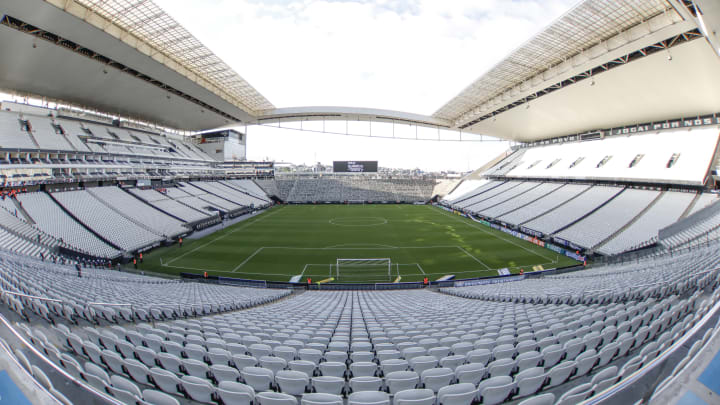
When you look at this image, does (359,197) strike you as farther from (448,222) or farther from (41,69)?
(41,69)

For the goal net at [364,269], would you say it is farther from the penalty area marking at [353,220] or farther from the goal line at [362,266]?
the penalty area marking at [353,220]

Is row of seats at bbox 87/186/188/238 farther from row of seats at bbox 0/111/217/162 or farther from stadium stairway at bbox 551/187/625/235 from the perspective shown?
stadium stairway at bbox 551/187/625/235

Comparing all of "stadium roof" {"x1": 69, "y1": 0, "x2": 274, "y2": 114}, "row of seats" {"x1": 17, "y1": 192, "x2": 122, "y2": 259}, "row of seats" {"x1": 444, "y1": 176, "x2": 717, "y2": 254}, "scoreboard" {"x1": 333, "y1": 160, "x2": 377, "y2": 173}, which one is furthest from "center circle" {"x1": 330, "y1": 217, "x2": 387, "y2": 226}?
"row of seats" {"x1": 17, "y1": 192, "x2": 122, "y2": 259}

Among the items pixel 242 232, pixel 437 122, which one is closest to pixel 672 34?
pixel 437 122

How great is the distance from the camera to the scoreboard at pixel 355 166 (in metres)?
60.5

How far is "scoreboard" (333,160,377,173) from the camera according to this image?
60469 mm

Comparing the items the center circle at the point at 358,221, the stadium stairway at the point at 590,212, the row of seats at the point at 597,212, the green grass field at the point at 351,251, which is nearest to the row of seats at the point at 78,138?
the green grass field at the point at 351,251

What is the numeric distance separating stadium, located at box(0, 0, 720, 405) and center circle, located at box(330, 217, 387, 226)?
73 cm

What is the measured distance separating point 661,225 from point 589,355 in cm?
2959

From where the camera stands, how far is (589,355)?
3.81 meters

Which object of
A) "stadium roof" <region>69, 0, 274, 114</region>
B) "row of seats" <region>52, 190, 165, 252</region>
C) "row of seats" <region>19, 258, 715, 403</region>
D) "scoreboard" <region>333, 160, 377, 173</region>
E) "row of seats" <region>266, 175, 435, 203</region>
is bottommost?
"row of seats" <region>19, 258, 715, 403</region>

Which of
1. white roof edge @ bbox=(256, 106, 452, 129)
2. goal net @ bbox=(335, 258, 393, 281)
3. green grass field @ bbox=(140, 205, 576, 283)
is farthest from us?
white roof edge @ bbox=(256, 106, 452, 129)

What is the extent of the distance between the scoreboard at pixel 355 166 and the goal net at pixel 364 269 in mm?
38388

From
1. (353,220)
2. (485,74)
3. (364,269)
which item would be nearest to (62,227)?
(364,269)
